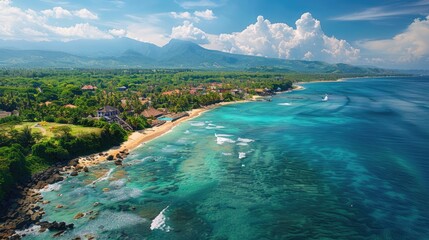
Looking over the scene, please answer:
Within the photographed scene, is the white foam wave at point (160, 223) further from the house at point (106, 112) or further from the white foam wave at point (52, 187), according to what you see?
the house at point (106, 112)

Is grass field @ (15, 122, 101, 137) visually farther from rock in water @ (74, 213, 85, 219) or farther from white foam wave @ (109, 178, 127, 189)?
rock in water @ (74, 213, 85, 219)

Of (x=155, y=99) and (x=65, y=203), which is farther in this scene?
(x=155, y=99)

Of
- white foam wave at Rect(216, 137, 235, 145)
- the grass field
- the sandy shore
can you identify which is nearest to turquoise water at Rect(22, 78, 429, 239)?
white foam wave at Rect(216, 137, 235, 145)

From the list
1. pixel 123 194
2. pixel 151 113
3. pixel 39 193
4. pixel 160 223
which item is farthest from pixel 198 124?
pixel 160 223

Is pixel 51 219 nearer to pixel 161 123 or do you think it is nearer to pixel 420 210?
pixel 420 210

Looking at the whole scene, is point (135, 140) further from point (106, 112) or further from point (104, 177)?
point (104, 177)

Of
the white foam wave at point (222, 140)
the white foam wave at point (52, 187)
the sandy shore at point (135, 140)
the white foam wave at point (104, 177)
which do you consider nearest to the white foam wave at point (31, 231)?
the white foam wave at point (52, 187)

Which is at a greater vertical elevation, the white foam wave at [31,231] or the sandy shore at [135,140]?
the sandy shore at [135,140]

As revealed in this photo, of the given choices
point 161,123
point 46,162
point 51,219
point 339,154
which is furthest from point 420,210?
point 161,123
